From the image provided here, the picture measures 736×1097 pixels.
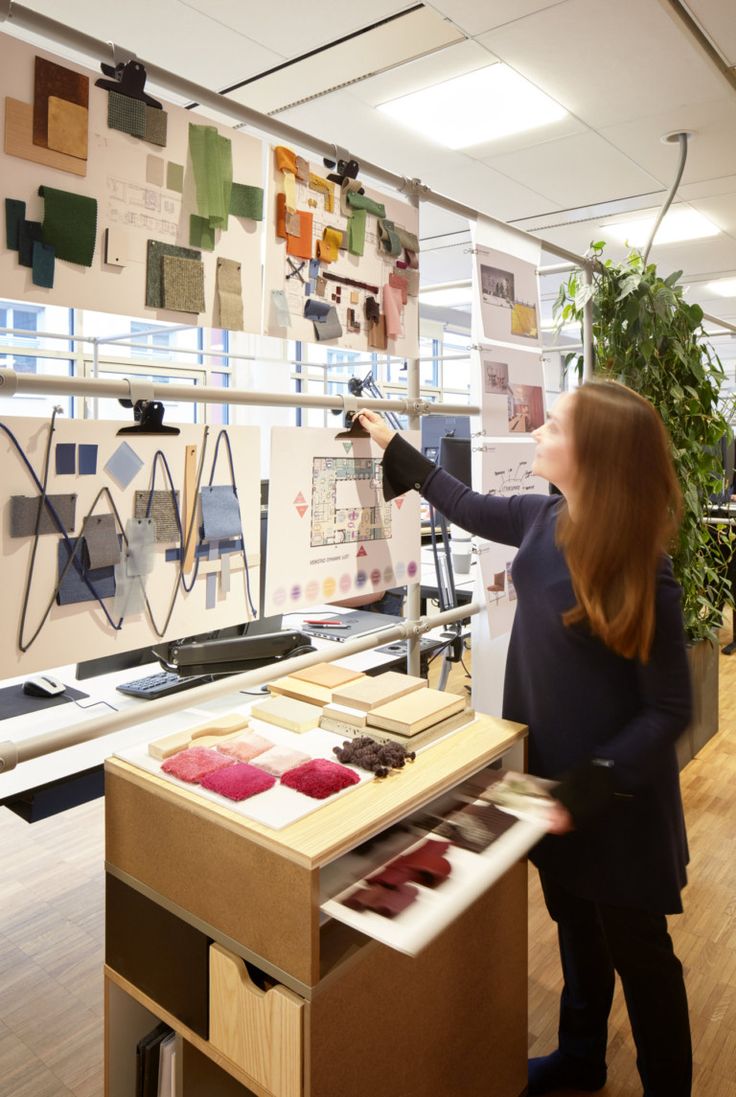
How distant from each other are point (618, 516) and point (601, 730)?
1.21ft

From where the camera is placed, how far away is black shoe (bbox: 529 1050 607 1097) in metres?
1.62

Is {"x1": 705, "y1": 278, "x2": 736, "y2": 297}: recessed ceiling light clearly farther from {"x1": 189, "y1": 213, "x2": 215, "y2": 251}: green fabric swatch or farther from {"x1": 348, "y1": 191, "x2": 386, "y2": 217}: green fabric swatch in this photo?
{"x1": 189, "y1": 213, "x2": 215, "y2": 251}: green fabric swatch

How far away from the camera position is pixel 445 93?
3502mm

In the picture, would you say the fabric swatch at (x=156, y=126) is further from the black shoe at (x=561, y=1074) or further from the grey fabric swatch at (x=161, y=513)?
the black shoe at (x=561, y=1074)

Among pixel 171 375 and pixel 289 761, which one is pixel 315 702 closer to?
pixel 289 761

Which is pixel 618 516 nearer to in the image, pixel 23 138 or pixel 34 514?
pixel 34 514

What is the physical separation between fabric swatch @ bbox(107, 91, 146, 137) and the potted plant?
1.92 meters

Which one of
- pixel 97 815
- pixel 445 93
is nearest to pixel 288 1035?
pixel 97 815

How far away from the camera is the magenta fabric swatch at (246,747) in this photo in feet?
4.06

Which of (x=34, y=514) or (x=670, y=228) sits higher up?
(x=670, y=228)

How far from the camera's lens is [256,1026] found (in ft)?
3.48

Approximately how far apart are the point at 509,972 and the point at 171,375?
4.96 m

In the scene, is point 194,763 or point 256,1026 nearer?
point 256,1026

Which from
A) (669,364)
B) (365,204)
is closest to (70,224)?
(365,204)
